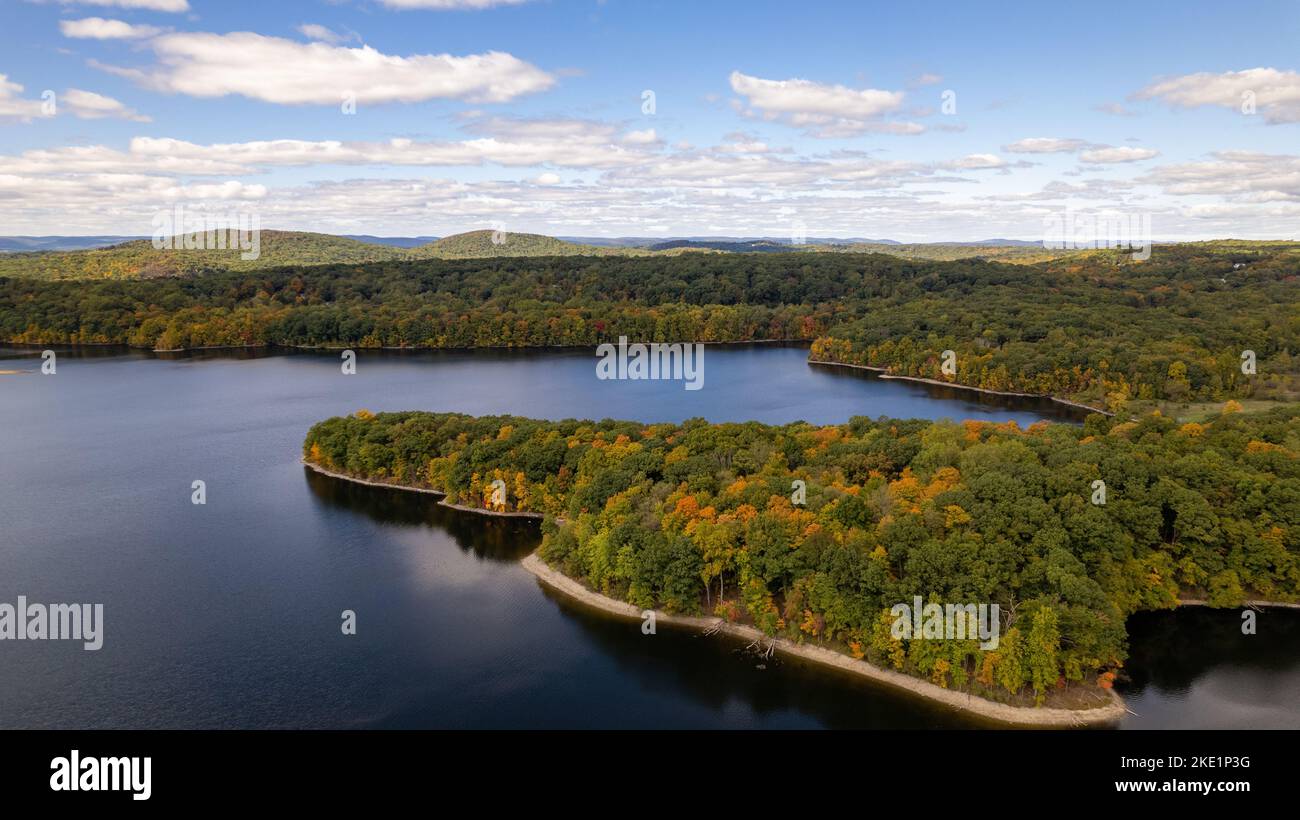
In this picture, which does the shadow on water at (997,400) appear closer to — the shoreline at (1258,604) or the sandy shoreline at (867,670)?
the shoreline at (1258,604)

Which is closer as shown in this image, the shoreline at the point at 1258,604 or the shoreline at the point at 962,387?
the shoreline at the point at 1258,604

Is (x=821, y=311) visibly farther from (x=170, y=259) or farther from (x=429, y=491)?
(x=170, y=259)

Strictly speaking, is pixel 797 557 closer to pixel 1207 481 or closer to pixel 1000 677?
pixel 1000 677

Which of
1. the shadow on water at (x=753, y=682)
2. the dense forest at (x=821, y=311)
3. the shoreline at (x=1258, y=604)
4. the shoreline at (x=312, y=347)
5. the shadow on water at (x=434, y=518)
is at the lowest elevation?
the shadow on water at (x=753, y=682)

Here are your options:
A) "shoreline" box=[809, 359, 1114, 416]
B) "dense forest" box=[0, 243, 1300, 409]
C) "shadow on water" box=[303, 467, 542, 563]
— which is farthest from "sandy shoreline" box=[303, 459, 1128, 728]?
"dense forest" box=[0, 243, 1300, 409]

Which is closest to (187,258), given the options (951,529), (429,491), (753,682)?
(429,491)

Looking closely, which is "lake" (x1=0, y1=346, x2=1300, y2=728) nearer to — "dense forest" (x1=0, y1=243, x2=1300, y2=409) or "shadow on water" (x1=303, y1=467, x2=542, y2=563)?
"shadow on water" (x1=303, y1=467, x2=542, y2=563)

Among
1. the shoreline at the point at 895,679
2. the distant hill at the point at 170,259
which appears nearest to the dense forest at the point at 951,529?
the shoreline at the point at 895,679
